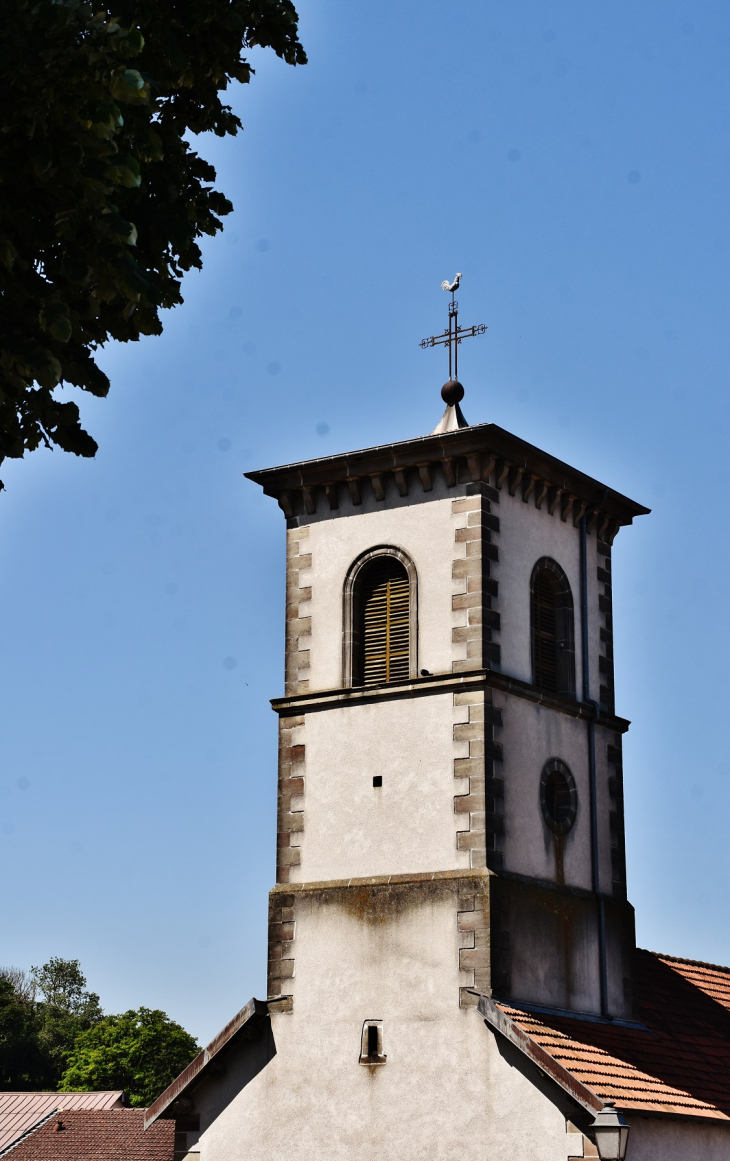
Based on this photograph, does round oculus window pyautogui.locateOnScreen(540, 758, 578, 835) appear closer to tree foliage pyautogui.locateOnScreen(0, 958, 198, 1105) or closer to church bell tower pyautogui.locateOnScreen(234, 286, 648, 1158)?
church bell tower pyautogui.locateOnScreen(234, 286, 648, 1158)

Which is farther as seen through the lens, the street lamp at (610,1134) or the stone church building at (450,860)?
the stone church building at (450,860)

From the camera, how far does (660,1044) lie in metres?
23.5

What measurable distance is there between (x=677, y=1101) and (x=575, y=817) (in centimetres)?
421

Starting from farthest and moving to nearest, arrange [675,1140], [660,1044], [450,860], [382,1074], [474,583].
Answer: [660,1044], [474,583], [450,860], [382,1074], [675,1140]

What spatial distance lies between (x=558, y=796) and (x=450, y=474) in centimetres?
482

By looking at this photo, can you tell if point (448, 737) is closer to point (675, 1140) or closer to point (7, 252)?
point (675, 1140)

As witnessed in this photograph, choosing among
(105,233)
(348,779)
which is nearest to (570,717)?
(348,779)

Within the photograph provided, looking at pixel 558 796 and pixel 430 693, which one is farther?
pixel 558 796

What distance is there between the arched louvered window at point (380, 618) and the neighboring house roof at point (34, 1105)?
2714 centimetres

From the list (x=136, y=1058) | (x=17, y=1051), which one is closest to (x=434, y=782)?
(x=136, y=1058)

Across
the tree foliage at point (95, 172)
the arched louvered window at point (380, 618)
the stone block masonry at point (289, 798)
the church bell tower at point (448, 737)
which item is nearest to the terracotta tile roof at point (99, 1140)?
the stone block masonry at point (289, 798)

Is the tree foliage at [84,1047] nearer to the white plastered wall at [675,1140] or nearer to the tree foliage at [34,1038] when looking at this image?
the tree foliage at [34,1038]

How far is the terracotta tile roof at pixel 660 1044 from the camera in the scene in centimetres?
2066

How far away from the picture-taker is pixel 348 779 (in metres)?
23.2
